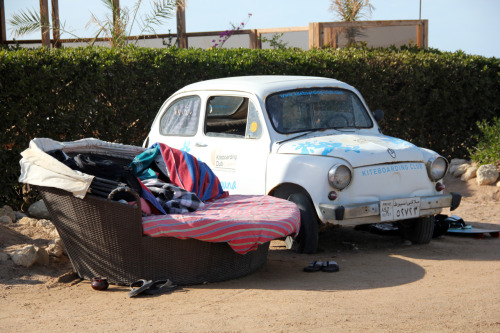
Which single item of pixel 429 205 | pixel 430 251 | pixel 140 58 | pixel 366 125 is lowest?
pixel 430 251

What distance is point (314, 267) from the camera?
6477 mm

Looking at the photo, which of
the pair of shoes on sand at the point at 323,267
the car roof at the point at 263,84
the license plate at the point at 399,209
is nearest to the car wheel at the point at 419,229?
the license plate at the point at 399,209

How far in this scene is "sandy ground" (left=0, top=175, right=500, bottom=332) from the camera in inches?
189

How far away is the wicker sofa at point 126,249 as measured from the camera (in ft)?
19.0

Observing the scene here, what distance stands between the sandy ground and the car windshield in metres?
1.36

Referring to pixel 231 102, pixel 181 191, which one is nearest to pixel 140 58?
pixel 231 102

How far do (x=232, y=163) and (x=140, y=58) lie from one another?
135 inches

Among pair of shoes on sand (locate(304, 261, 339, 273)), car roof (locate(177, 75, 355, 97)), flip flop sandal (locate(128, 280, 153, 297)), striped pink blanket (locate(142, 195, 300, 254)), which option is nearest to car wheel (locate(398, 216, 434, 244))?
pair of shoes on sand (locate(304, 261, 339, 273))

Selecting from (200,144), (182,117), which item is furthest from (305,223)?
(182,117)

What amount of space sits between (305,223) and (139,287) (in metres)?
2.05

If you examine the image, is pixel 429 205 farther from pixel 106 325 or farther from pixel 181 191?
pixel 106 325

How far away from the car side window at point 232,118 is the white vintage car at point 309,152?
0.04ft

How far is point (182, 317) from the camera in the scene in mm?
4984

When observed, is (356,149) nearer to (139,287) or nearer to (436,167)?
(436,167)
